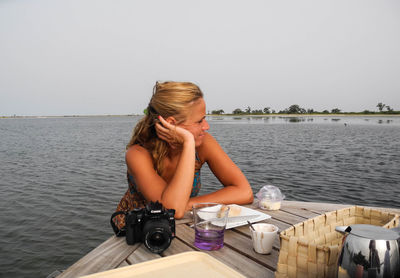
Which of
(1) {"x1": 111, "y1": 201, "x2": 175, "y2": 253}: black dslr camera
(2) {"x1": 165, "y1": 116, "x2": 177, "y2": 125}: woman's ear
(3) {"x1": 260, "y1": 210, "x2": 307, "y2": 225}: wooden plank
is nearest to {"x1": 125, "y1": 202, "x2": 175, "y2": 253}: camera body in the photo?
(1) {"x1": 111, "y1": 201, "x2": 175, "y2": 253}: black dslr camera

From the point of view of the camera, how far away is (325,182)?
384 inches

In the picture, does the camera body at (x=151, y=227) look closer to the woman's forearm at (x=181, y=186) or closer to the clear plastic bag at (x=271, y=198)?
the woman's forearm at (x=181, y=186)

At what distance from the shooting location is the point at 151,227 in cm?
131

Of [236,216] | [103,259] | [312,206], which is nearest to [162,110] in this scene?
[236,216]

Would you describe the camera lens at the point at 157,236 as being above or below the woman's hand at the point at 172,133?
below

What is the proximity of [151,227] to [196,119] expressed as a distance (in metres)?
1.11

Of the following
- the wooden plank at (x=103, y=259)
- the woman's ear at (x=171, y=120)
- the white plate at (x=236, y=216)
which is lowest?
the wooden plank at (x=103, y=259)

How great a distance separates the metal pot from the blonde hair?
5.25ft

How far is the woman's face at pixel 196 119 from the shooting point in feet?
7.30

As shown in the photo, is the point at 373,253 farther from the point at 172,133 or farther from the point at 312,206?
the point at 172,133

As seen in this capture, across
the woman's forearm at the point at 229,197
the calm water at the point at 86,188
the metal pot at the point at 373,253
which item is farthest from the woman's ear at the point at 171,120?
the calm water at the point at 86,188

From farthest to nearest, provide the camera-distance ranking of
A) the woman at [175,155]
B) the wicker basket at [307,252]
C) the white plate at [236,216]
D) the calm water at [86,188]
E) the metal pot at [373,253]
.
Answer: the calm water at [86,188] < the woman at [175,155] < the white plate at [236,216] < the wicker basket at [307,252] < the metal pot at [373,253]

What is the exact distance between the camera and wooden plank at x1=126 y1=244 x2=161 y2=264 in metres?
1.26

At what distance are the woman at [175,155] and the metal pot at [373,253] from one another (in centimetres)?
120
